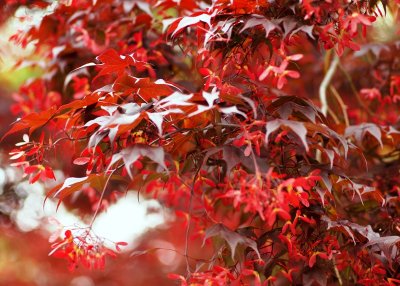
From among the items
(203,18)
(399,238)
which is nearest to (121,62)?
(203,18)

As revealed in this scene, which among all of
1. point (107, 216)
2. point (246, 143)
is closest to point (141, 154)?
point (246, 143)

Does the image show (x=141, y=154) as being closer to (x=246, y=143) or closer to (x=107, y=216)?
(x=246, y=143)

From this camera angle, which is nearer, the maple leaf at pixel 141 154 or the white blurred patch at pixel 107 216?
the maple leaf at pixel 141 154

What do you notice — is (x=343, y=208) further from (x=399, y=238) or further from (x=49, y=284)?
(x=49, y=284)

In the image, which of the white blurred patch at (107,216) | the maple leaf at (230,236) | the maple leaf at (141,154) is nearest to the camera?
the maple leaf at (141,154)

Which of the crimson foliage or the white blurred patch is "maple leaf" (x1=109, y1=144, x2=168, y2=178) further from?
the white blurred patch

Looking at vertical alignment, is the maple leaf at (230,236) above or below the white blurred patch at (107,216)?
above

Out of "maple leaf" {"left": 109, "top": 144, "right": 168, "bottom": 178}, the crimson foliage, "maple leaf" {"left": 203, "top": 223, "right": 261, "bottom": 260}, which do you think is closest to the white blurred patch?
the crimson foliage

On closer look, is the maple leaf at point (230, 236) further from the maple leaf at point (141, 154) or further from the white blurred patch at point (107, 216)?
the white blurred patch at point (107, 216)

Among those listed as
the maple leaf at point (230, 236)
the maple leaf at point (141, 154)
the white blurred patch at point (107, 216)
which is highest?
the maple leaf at point (141, 154)

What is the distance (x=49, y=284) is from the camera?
3.96 m

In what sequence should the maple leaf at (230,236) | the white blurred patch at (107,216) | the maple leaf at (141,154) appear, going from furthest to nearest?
1. the white blurred patch at (107,216)
2. the maple leaf at (230,236)
3. the maple leaf at (141,154)

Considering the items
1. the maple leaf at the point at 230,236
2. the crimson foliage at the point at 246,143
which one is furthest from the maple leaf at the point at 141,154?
the maple leaf at the point at 230,236

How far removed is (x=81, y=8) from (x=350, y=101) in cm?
155
